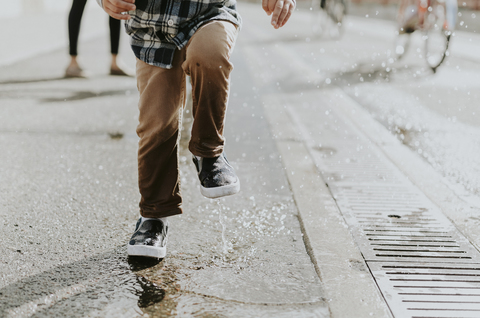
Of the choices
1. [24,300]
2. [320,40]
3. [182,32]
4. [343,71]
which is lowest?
[320,40]

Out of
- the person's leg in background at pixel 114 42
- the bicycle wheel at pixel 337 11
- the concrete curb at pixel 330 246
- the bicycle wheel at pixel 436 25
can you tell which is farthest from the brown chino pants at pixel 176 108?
the bicycle wheel at pixel 337 11

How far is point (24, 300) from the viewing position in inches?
71.3

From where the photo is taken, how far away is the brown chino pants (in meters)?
2.02

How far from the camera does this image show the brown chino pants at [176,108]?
6.61 ft

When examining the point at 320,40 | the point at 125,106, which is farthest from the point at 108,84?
the point at 320,40

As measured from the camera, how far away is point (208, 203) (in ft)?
9.29

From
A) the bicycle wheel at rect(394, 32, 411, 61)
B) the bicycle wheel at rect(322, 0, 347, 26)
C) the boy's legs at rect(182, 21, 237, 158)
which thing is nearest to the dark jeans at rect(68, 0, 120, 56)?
the boy's legs at rect(182, 21, 237, 158)

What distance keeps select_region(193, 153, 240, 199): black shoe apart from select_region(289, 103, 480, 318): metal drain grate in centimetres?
63

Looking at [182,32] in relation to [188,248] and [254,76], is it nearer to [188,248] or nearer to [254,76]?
[188,248]

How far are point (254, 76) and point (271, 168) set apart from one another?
150 inches

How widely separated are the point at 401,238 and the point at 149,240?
1115 millimetres

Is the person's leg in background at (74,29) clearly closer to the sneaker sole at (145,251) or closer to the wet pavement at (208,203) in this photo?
the wet pavement at (208,203)

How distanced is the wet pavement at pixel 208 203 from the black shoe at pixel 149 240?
50mm

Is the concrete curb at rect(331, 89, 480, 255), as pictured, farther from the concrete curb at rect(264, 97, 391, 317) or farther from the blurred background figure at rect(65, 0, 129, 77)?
the blurred background figure at rect(65, 0, 129, 77)
